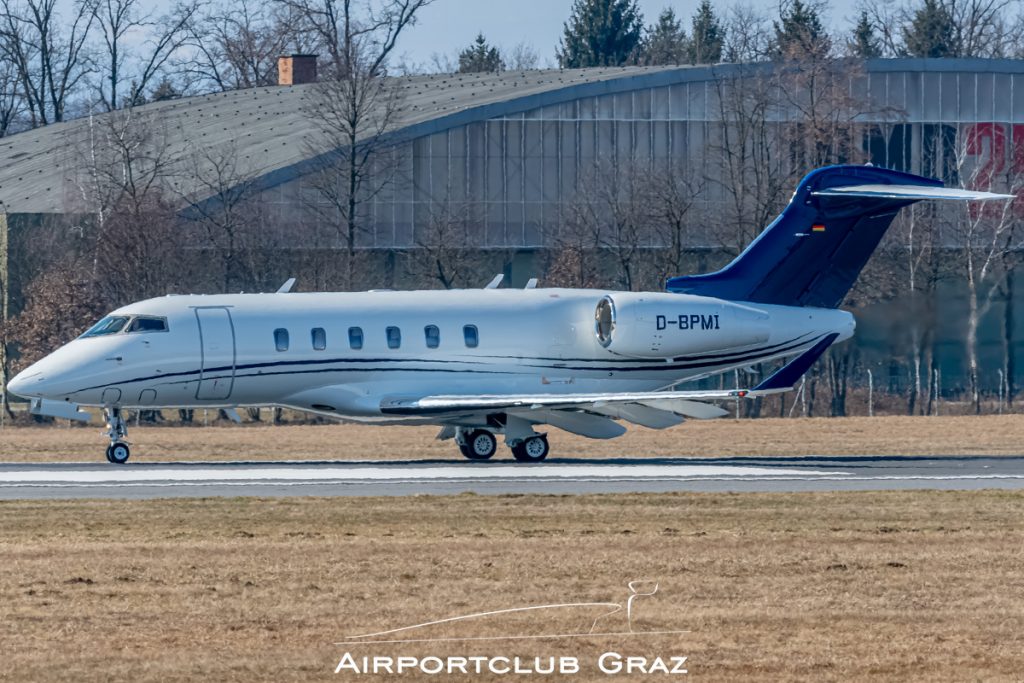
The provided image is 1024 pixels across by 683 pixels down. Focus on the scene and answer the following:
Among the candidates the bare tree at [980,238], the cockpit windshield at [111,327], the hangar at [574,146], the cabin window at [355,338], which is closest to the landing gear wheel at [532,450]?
the cabin window at [355,338]

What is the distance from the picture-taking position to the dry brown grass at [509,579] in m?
13.4

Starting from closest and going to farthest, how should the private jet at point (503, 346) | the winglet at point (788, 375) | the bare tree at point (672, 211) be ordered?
1. the winglet at point (788, 375)
2. the private jet at point (503, 346)
3. the bare tree at point (672, 211)

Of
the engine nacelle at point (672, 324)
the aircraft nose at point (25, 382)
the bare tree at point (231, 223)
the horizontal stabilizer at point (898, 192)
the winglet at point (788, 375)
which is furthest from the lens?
the bare tree at point (231, 223)

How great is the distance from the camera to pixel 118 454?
99.8ft

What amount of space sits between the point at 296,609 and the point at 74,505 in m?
8.88

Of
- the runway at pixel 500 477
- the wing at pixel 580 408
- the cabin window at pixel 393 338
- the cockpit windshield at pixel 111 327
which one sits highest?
the cockpit windshield at pixel 111 327

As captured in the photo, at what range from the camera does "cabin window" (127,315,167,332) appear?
30.3 metres

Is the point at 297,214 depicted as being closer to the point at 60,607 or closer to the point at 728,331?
the point at 728,331

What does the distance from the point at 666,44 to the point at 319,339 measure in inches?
3190

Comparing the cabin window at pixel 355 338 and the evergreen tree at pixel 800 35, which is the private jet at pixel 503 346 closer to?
the cabin window at pixel 355 338

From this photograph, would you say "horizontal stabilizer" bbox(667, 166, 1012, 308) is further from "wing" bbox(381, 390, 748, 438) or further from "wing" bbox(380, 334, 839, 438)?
"wing" bbox(381, 390, 748, 438)

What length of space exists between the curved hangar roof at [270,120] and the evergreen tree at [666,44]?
32.9 metres

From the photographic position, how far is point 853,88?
5794 centimetres

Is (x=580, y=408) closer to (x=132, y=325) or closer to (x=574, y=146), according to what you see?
(x=132, y=325)
